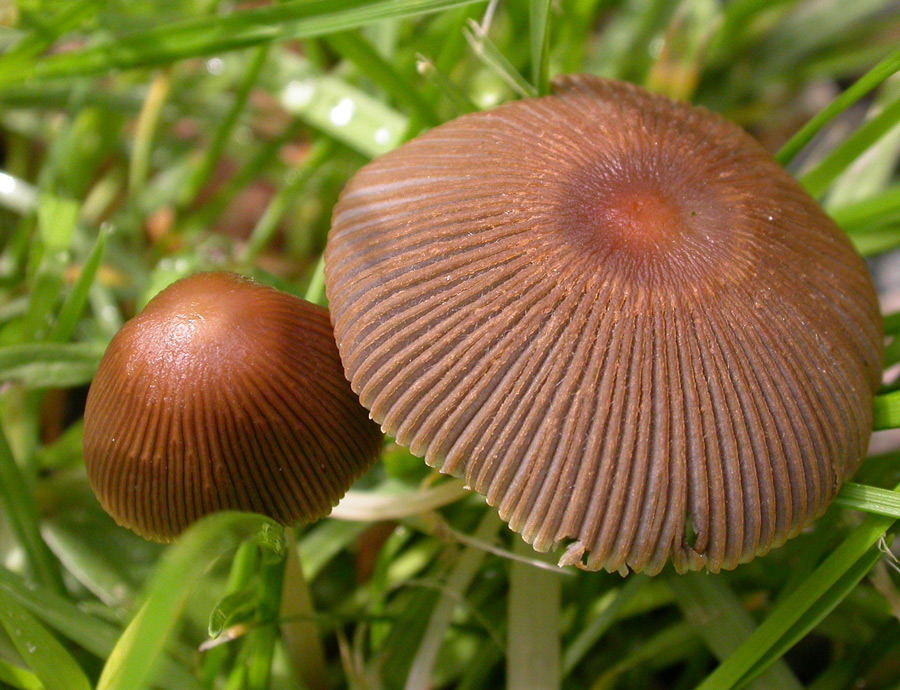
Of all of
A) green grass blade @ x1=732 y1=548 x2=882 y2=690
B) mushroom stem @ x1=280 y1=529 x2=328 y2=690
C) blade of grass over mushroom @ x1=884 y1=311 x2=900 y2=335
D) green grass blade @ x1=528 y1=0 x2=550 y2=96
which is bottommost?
mushroom stem @ x1=280 y1=529 x2=328 y2=690

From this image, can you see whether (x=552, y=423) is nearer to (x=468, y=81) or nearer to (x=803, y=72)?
Result: (x=468, y=81)

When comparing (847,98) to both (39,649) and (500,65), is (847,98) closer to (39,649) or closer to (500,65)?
(500,65)

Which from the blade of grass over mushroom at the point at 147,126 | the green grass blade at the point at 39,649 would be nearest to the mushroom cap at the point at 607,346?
the green grass blade at the point at 39,649

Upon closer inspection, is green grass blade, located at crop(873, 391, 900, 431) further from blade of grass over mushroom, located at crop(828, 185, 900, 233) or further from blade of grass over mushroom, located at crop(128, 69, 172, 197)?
blade of grass over mushroom, located at crop(128, 69, 172, 197)

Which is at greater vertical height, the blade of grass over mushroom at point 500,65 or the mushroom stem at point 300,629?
the blade of grass over mushroom at point 500,65

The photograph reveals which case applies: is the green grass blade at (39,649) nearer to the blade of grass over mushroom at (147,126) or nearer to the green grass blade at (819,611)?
the green grass blade at (819,611)

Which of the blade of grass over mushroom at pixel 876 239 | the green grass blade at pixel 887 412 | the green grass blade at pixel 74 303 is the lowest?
the green grass blade at pixel 74 303

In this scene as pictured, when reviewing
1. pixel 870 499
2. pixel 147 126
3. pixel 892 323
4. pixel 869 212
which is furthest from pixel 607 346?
pixel 147 126

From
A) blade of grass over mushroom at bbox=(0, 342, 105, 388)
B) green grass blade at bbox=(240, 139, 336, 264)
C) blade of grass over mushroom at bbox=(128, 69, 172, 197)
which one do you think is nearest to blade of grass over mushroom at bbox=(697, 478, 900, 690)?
blade of grass over mushroom at bbox=(0, 342, 105, 388)
